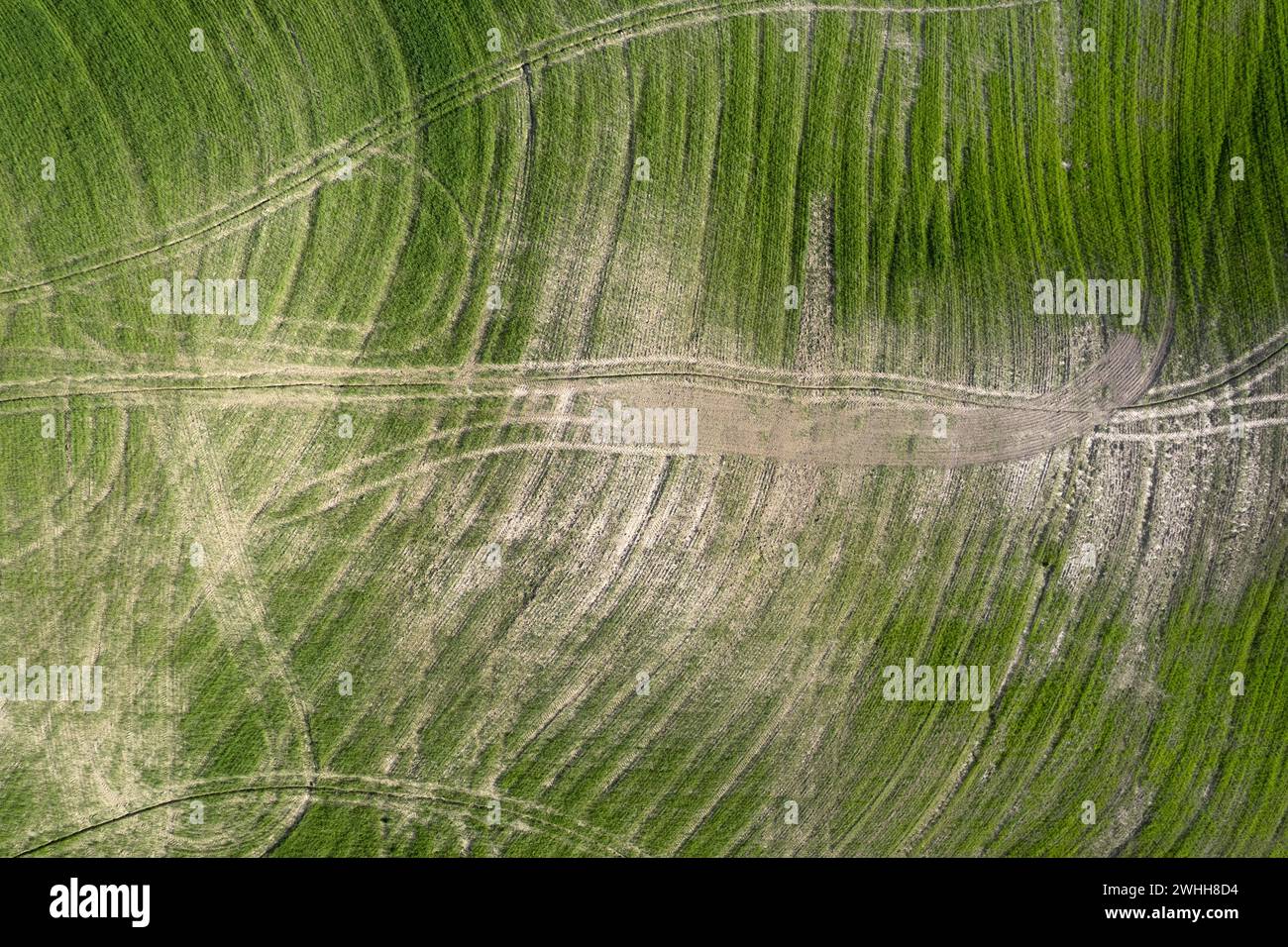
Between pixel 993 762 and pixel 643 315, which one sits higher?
pixel 643 315

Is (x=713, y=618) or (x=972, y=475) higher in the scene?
(x=972, y=475)

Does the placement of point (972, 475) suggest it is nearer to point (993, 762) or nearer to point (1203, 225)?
point (993, 762)

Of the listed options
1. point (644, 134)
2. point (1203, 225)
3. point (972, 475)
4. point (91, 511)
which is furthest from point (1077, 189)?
point (91, 511)

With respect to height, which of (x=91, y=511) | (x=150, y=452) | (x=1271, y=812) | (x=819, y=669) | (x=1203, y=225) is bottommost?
(x=1271, y=812)

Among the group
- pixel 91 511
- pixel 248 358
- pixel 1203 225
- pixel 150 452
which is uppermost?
pixel 1203 225

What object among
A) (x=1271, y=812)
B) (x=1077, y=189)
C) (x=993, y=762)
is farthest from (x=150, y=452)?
(x=1271, y=812)
